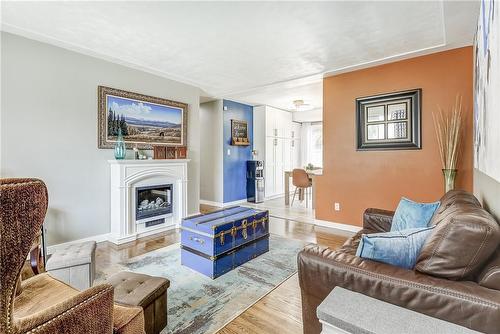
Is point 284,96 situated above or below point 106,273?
above

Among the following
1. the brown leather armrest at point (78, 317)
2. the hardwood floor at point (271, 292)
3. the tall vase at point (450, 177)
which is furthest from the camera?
the tall vase at point (450, 177)

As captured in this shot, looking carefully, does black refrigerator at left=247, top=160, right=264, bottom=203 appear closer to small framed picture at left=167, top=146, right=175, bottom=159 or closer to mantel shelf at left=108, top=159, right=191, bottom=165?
mantel shelf at left=108, top=159, right=191, bottom=165

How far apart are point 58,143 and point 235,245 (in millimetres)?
2513

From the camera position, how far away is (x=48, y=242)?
9.68 feet

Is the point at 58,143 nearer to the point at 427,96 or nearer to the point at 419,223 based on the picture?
the point at 419,223

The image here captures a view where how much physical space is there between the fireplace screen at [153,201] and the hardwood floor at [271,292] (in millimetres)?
358

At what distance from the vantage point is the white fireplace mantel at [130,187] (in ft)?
11.0

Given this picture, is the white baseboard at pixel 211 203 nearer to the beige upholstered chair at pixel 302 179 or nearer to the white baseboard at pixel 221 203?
the white baseboard at pixel 221 203

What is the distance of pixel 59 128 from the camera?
302 cm

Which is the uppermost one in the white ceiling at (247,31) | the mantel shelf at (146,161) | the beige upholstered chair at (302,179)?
the white ceiling at (247,31)

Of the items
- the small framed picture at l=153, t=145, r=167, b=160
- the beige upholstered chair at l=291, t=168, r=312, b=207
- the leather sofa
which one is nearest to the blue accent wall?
the beige upholstered chair at l=291, t=168, r=312, b=207

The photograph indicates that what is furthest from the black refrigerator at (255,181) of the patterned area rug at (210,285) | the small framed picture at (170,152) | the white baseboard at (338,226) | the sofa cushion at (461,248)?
the sofa cushion at (461,248)

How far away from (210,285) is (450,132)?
323cm

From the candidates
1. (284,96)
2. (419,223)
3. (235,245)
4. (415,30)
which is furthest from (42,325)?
(284,96)
